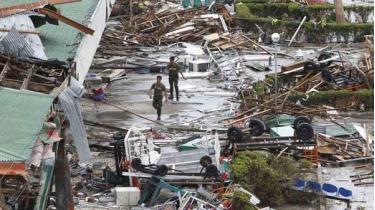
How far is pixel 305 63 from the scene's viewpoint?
2775 cm

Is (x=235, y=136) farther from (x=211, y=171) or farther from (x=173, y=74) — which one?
(x=173, y=74)

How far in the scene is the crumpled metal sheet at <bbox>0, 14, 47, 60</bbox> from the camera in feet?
54.5

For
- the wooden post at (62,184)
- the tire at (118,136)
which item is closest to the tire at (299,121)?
the tire at (118,136)

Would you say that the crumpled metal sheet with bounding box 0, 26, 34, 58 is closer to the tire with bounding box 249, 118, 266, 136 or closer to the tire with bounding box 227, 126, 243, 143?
the tire with bounding box 227, 126, 243, 143

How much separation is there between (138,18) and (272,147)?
18.8 m

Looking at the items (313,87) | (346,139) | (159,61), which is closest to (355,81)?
(313,87)

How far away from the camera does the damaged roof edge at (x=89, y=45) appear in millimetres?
19019

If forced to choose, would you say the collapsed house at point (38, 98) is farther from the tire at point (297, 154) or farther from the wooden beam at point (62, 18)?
the tire at point (297, 154)

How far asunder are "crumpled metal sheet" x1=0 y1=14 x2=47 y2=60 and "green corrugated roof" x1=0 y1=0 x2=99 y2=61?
0.47 metres

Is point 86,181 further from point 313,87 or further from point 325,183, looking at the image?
point 313,87

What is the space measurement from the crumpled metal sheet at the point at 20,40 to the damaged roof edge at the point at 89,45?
0.84 metres

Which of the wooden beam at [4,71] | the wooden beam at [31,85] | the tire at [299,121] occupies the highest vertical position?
the wooden beam at [4,71]

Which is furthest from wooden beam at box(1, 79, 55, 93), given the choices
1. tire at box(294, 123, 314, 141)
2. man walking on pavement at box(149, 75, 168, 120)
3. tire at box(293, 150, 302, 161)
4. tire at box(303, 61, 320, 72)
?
tire at box(303, 61, 320, 72)

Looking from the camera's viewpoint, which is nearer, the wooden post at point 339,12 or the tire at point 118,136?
the tire at point 118,136
